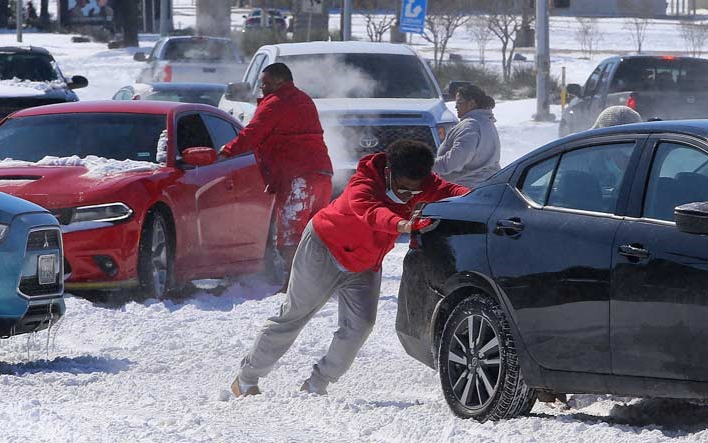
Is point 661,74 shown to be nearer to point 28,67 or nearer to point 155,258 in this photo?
point 28,67

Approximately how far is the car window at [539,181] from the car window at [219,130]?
5.73 meters

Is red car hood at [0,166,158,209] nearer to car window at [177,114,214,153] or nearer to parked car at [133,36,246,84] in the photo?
car window at [177,114,214,153]

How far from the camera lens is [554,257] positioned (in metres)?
→ 6.60

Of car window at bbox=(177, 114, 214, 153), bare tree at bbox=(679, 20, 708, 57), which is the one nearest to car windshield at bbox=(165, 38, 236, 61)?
car window at bbox=(177, 114, 214, 153)

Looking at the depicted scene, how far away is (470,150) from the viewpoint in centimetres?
1134

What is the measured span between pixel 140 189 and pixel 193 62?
21745mm

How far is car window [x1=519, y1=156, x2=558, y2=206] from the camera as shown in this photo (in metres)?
6.94

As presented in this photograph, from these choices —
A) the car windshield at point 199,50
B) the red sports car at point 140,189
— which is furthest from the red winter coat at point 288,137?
the car windshield at point 199,50

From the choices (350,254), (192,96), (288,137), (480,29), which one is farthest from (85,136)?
(480,29)

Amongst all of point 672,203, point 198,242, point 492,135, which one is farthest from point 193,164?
point 672,203

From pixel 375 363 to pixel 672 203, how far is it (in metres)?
3.15

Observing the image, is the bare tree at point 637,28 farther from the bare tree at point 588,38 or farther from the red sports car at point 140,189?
the red sports car at point 140,189

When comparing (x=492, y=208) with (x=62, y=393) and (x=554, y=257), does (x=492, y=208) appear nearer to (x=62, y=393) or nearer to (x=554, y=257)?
(x=554, y=257)

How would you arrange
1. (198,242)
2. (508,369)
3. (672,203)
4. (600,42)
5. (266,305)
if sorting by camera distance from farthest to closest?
(600,42) < (198,242) < (266,305) < (508,369) < (672,203)
